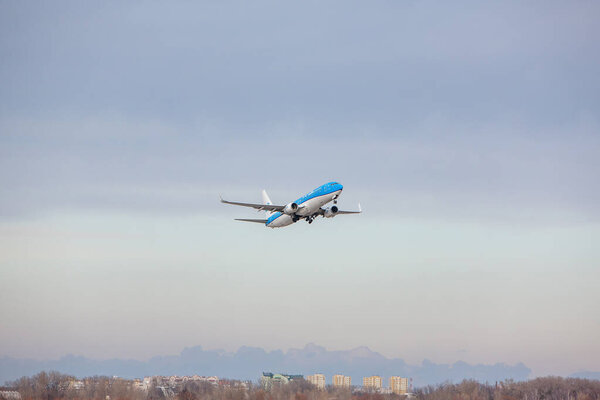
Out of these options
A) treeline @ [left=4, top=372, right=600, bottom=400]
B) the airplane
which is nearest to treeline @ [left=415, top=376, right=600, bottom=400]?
treeline @ [left=4, top=372, right=600, bottom=400]

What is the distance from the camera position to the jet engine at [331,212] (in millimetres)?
115250

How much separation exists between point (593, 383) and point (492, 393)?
936 inches

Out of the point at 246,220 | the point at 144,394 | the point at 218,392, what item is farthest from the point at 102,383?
the point at 246,220

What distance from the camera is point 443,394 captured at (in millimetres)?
164000

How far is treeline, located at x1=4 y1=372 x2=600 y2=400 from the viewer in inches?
5714

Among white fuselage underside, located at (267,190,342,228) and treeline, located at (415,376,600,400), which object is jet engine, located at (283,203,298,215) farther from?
treeline, located at (415,376,600,400)

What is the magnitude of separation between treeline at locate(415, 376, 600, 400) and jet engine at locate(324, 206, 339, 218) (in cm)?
6385

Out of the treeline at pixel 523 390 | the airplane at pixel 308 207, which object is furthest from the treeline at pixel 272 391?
the airplane at pixel 308 207

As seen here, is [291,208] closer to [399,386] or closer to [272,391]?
[272,391]

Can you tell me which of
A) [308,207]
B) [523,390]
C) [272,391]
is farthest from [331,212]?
[523,390]

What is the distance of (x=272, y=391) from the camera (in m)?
142

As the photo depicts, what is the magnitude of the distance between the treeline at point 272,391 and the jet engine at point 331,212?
4001cm

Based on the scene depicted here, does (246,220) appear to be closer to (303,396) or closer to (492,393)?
(303,396)

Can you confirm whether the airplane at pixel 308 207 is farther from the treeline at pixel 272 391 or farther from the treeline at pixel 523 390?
the treeline at pixel 523 390
